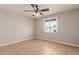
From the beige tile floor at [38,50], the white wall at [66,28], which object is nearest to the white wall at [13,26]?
the beige tile floor at [38,50]

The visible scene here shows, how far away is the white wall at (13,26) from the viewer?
264 centimetres

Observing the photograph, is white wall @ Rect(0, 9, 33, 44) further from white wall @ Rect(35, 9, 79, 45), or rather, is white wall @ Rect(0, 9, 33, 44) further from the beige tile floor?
→ white wall @ Rect(35, 9, 79, 45)

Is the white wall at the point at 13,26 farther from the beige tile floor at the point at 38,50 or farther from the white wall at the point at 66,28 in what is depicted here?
the white wall at the point at 66,28

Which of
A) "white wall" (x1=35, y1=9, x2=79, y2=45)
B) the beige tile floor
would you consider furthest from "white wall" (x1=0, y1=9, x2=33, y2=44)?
"white wall" (x1=35, y1=9, x2=79, y2=45)

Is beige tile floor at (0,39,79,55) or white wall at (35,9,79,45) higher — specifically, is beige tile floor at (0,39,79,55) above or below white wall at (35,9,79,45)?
below

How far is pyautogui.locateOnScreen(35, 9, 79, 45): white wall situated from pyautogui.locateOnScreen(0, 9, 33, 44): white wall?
43 centimetres

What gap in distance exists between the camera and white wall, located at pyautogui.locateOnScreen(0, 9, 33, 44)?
2.64 meters

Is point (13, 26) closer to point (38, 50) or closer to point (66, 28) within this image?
point (38, 50)

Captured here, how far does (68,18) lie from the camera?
2941 millimetres

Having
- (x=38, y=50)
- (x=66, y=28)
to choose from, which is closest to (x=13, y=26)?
(x=38, y=50)

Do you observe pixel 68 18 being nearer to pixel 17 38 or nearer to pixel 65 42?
pixel 65 42

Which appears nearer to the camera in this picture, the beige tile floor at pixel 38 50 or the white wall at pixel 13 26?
the beige tile floor at pixel 38 50

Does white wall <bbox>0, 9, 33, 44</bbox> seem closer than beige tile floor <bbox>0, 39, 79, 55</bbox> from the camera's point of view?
No

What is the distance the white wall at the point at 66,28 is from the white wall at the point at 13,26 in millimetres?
429
